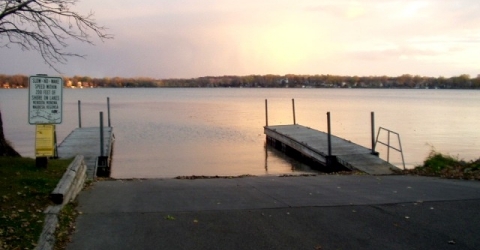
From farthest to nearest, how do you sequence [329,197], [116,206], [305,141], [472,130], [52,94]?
[472,130] < [305,141] < [52,94] < [329,197] < [116,206]

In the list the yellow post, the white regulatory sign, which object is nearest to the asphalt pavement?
the yellow post

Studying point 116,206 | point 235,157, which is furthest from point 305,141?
point 116,206

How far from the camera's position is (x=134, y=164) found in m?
21.6

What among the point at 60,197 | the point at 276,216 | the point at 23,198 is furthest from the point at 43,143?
the point at 276,216

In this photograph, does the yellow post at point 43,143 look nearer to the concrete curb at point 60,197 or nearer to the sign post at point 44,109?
A: the sign post at point 44,109

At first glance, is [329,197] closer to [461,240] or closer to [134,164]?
[461,240]

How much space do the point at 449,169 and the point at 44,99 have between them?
10.2m

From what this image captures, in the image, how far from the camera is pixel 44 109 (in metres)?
9.89

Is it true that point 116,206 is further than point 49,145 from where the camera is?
No

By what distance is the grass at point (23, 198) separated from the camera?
19.8 ft

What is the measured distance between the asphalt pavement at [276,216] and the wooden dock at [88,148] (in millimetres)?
5633

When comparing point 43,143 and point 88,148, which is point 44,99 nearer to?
point 43,143

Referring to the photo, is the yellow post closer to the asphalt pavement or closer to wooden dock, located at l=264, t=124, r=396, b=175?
the asphalt pavement

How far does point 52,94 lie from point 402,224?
6784 millimetres
